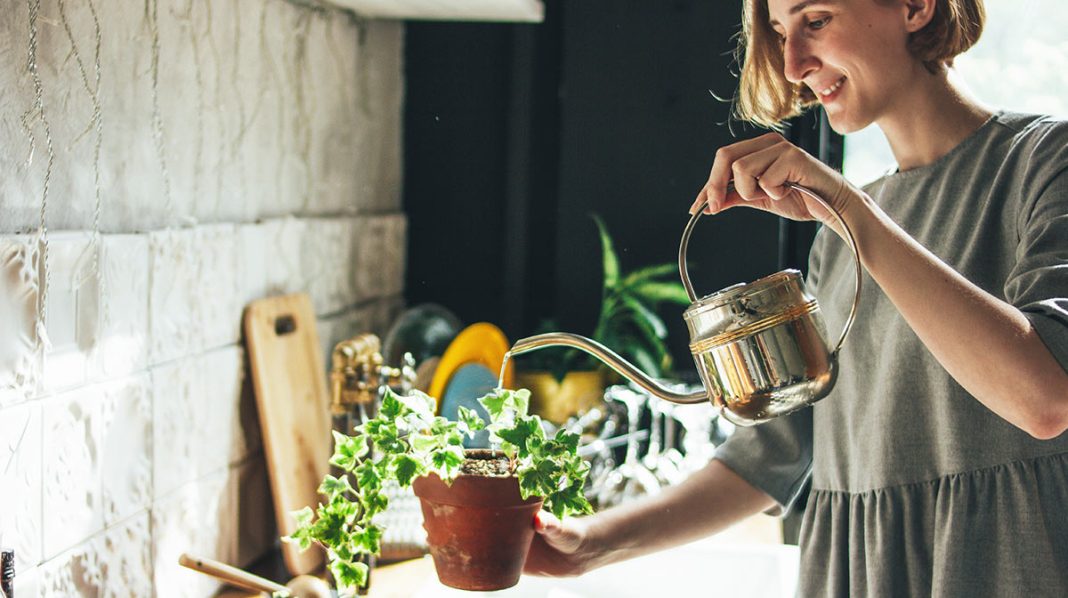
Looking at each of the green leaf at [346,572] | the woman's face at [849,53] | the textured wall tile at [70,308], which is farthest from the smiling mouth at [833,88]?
the textured wall tile at [70,308]

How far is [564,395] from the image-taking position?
196 cm

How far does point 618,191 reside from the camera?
6.76 feet

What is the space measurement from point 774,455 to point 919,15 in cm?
52

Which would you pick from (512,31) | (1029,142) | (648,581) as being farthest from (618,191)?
(1029,142)

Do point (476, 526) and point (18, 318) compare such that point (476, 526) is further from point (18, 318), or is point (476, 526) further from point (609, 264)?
point (609, 264)

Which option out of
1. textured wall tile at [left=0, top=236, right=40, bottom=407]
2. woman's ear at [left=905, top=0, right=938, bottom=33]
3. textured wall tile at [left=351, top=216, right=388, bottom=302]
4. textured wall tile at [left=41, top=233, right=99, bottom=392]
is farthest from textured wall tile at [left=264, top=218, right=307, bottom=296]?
woman's ear at [left=905, top=0, right=938, bottom=33]

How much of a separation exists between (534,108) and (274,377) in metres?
0.83

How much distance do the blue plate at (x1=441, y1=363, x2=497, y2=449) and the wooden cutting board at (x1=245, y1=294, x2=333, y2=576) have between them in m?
0.19

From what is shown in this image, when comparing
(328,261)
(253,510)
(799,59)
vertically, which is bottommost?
(253,510)

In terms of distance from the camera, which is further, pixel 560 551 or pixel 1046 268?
pixel 560 551

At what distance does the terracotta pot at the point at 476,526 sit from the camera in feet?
3.23

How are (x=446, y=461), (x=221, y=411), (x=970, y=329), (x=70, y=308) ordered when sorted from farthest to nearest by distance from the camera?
1. (x=221, y=411)
2. (x=70, y=308)
3. (x=446, y=461)
4. (x=970, y=329)

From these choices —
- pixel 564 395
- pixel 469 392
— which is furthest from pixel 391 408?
pixel 564 395

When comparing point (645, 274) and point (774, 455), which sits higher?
point (645, 274)
